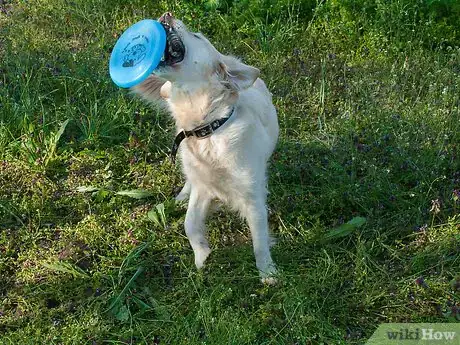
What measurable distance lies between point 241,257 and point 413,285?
3.00ft

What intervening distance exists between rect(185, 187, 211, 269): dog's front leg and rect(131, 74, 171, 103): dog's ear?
0.55m

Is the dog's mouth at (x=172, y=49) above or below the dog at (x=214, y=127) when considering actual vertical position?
above

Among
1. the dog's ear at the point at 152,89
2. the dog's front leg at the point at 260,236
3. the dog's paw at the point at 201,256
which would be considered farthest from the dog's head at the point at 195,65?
the dog's paw at the point at 201,256

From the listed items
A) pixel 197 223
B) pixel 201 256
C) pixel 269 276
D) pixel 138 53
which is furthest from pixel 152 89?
pixel 269 276

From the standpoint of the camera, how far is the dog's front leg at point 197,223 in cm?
352

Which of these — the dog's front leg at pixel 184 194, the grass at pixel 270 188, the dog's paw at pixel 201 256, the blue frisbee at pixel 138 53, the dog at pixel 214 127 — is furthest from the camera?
the dog's front leg at pixel 184 194

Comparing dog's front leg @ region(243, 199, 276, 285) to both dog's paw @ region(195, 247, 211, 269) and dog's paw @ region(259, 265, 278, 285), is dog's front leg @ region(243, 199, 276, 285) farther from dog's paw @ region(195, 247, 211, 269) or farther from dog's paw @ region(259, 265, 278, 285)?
dog's paw @ region(195, 247, 211, 269)

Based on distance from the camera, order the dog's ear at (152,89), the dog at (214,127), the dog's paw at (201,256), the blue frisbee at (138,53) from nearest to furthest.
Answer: the blue frisbee at (138,53) < the dog at (214,127) < the dog's ear at (152,89) < the dog's paw at (201,256)

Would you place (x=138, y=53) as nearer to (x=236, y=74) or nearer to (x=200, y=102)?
(x=200, y=102)

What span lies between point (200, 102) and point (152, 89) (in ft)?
1.32

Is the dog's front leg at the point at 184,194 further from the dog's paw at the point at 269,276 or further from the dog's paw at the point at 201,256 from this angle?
the dog's paw at the point at 269,276

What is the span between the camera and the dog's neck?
3096 mm

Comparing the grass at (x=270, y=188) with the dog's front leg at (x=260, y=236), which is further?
the dog's front leg at (x=260, y=236)

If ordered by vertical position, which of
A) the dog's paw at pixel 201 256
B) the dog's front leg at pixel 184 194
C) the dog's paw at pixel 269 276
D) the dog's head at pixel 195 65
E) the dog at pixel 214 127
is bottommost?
the dog's front leg at pixel 184 194
